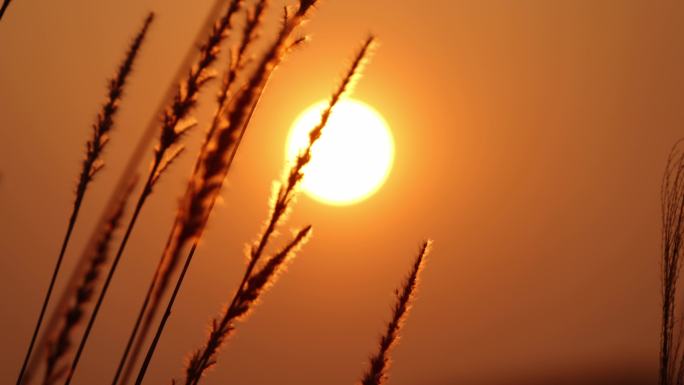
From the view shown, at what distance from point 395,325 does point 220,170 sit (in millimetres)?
263

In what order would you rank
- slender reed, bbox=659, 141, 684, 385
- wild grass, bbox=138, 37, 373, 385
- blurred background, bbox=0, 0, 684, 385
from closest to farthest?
wild grass, bbox=138, 37, 373, 385, slender reed, bbox=659, 141, 684, 385, blurred background, bbox=0, 0, 684, 385

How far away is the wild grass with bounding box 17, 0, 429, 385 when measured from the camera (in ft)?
1.82

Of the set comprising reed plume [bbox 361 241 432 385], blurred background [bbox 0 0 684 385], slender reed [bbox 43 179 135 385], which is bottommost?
slender reed [bbox 43 179 135 385]

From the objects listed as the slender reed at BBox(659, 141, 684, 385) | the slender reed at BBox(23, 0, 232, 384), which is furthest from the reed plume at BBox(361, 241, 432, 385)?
the slender reed at BBox(659, 141, 684, 385)

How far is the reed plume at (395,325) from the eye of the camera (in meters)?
0.55

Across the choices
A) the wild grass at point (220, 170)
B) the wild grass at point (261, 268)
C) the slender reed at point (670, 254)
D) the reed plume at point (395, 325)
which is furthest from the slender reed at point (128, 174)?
the slender reed at point (670, 254)

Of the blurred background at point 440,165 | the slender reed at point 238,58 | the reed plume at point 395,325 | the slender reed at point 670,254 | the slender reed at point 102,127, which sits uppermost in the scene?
the blurred background at point 440,165

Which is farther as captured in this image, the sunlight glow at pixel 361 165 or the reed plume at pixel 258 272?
the sunlight glow at pixel 361 165

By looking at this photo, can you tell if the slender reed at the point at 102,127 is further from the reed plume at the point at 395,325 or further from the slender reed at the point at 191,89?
the reed plume at the point at 395,325

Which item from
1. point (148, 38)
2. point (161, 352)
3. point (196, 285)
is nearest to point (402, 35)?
point (196, 285)

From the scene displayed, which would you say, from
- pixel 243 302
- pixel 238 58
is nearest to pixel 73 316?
pixel 243 302

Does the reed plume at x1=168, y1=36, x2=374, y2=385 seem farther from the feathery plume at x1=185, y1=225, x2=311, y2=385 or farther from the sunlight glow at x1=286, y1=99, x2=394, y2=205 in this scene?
the sunlight glow at x1=286, y1=99, x2=394, y2=205

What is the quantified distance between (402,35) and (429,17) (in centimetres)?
19

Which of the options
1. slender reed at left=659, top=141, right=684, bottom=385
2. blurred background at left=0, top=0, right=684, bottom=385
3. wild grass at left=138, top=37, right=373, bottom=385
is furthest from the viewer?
blurred background at left=0, top=0, right=684, bottom=385
